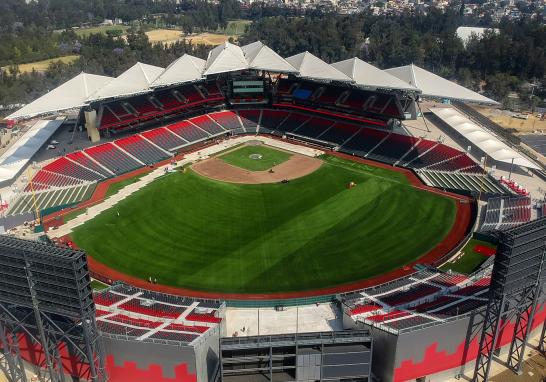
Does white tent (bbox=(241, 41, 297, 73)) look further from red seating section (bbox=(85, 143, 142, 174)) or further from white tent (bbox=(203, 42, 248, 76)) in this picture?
red seating section (bbox=(85, 143, 142, 174))

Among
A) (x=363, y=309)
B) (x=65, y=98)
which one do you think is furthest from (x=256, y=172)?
(x=363, y=309)

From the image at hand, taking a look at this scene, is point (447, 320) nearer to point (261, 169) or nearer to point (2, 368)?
point (2, 368)

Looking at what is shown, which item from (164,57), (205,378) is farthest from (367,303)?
(164,57)

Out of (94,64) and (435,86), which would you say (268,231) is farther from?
(94,64)

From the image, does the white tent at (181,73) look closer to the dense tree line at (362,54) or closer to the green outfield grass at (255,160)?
the green outfield grass at (255,160)

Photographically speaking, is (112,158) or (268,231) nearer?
(268,231)

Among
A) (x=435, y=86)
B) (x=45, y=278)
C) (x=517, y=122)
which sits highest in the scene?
(x=435, y=86)
